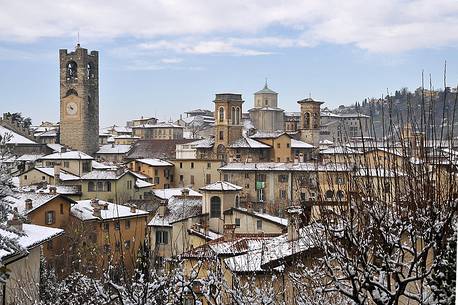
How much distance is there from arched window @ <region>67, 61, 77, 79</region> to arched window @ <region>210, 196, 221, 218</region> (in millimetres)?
26777

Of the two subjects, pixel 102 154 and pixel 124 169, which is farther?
pixel 102 154

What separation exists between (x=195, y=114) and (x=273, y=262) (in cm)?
8500

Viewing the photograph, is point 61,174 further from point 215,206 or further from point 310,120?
point 310,120

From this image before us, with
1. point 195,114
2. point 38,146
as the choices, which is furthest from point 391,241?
point 195,114

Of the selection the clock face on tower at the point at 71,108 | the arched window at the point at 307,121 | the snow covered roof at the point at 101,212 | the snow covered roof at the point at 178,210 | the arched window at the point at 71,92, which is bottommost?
the snow covered roof at the point at 178,210

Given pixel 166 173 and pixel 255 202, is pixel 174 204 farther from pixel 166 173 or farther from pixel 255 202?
pixel 166 173

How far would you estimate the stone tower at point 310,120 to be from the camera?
4862 cm

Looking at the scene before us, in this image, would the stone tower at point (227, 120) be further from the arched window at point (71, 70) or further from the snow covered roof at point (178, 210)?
the snow covered roof at point (178, 210)

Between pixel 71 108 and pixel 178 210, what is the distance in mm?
26545

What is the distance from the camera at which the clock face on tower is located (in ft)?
160

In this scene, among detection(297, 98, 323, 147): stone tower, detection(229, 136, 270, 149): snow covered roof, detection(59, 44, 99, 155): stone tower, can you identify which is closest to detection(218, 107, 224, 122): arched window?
detection(229, 136, 270, 149): snow covered roof

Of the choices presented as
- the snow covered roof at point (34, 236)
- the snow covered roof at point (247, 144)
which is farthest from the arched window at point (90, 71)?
the snow covered roof at point (34, 236)

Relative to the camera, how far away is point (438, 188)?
5.02 metres

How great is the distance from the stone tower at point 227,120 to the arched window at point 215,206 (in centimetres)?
1815
